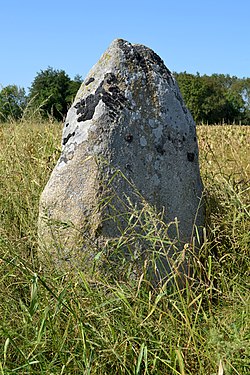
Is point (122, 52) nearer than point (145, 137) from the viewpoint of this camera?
No

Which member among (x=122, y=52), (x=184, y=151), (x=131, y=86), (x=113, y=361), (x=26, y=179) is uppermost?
(x=122, y=52)

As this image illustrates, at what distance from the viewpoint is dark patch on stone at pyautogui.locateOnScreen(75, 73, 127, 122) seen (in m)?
3.21

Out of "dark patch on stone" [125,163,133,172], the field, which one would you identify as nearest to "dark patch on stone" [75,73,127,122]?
"dark patch on stone" [125,163,133,172]

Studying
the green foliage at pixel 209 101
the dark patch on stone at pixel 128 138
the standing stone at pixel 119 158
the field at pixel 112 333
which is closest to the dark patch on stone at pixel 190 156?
the standing stone at pixel 119 158

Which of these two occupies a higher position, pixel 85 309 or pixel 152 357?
pixel 85 309

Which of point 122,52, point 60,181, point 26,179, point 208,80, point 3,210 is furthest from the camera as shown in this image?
point 208,80

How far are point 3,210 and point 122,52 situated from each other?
1315 millimetres

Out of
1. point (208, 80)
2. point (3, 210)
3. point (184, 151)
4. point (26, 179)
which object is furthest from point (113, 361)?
point (208, 80)

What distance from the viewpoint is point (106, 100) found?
3.23 m

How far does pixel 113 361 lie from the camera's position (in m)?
2.21

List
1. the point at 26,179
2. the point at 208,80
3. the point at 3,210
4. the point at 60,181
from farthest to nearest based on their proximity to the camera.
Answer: the point at 208,80
the point at 26,179
the point at 3,210
the point at 60,181

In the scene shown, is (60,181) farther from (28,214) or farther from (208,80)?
(208,80)

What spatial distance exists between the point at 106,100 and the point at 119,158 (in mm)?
372

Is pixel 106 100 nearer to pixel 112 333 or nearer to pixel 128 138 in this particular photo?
pixel 128 138
